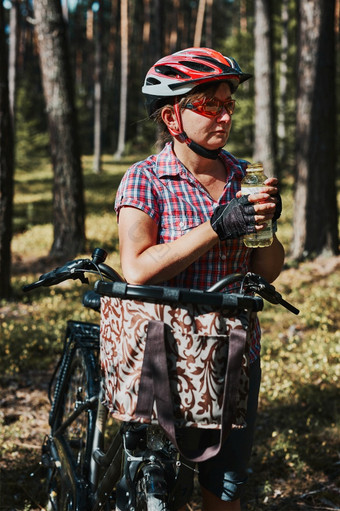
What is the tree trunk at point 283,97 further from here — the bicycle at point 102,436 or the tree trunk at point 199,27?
the bicycle at point 102,436

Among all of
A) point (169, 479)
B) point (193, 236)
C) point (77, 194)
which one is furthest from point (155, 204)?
point (77, 194)

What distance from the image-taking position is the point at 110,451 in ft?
10.3

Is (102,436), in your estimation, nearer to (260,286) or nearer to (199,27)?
(260,286)

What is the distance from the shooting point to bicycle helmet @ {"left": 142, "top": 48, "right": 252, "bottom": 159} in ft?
8.89

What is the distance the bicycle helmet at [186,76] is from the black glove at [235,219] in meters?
0.46

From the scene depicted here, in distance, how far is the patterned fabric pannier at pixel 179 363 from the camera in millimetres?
2340

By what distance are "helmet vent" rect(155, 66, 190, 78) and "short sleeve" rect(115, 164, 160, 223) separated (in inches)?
16.6

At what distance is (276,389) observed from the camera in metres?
6.34

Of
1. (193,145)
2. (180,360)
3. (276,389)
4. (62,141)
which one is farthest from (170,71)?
(62,141)

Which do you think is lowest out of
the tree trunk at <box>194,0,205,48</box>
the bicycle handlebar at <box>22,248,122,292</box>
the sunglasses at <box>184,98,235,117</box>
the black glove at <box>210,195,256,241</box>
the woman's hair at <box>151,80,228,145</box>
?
the bicycle handlebar at <box>22,248,122,292</box>

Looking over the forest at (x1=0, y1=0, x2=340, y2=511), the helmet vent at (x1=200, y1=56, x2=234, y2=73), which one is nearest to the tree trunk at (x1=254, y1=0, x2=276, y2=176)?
the forest at (x1=0, y1=0, x2=340, y2=511)

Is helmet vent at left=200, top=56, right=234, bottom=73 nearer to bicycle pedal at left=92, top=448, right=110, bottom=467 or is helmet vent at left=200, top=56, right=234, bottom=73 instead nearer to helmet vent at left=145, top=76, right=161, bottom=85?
helmet vent at left=145, top=76, right=161, bottom=85

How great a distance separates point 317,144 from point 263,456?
302 inches

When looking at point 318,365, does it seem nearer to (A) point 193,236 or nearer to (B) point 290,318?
(B) point 290,318
